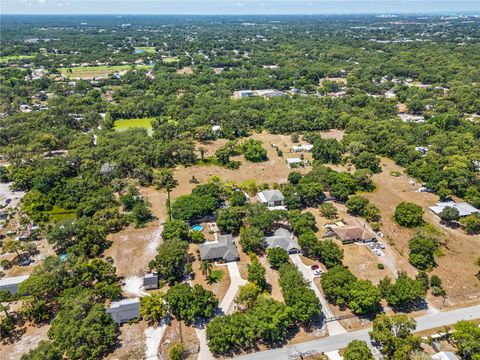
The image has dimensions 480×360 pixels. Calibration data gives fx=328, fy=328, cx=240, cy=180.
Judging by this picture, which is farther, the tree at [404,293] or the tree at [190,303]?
the tree at [404,293]

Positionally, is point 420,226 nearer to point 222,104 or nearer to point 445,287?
point 445,287

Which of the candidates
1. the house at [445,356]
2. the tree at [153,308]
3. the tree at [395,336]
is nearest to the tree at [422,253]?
the tree at [395,336]

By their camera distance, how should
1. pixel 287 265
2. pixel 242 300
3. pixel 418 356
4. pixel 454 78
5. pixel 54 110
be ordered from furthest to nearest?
1. pixel 454 78
2. pixel 54 110
3. pixel 287 265
4. pixel 242 300
5. pixel 418 356

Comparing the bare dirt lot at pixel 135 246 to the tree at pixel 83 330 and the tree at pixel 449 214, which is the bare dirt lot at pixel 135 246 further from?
the tree at pixel 449 214

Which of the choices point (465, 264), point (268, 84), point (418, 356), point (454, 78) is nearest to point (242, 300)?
point (418, 356)

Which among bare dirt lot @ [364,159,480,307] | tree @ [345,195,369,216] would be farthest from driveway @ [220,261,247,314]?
bare dirt lot @ [364,159,480,307]
